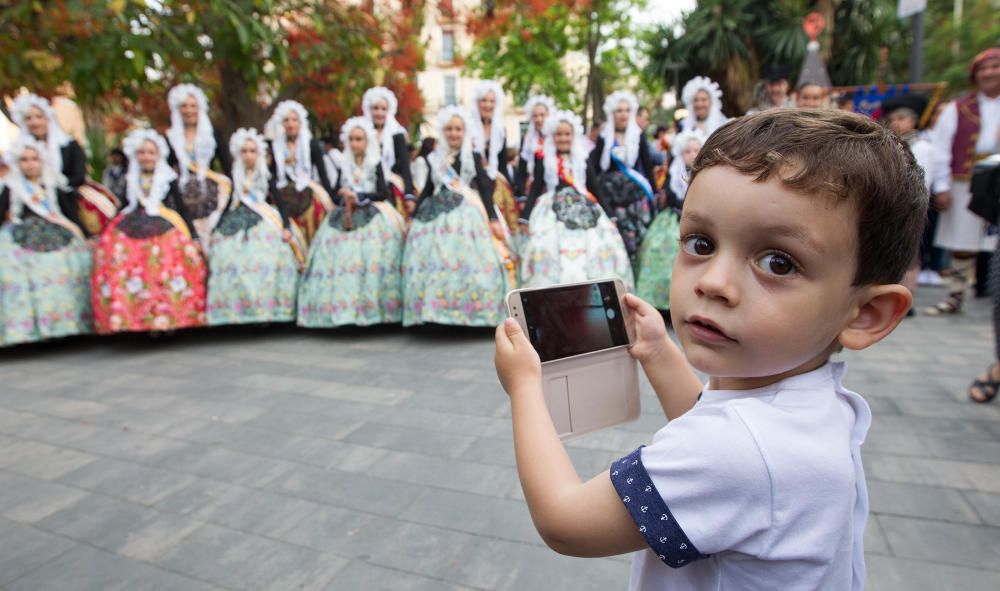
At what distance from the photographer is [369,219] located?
538cm

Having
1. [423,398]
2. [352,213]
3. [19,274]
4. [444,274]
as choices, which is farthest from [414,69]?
[423,398]

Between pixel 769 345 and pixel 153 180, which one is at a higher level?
pixel 153 180

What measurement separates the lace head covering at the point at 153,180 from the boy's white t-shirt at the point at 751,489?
537 cm

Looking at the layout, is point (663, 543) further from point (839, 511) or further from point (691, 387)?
point (691, 387)

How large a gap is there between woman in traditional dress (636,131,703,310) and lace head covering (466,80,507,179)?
4.89 feet

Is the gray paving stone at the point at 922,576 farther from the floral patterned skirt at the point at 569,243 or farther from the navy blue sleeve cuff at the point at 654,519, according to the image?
the floral patterned skirt at the point at 569,243

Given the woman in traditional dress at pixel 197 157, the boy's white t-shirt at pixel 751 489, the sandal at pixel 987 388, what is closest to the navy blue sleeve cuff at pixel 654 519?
the boy's white t-shirt at pixel 751 489

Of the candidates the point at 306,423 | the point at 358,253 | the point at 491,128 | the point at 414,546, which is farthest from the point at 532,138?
the point at 414,546

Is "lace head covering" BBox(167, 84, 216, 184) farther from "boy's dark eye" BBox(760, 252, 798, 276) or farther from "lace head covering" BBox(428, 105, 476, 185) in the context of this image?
"boy's dark eye" BBox(760, 252, 798, 276)

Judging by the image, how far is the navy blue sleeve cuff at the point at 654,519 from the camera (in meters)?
0.73

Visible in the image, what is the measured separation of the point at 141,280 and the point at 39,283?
81cm

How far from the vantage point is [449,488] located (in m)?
2.49

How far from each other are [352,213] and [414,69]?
14.9ft

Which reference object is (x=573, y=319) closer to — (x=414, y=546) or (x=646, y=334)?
(x=646, y=334)
